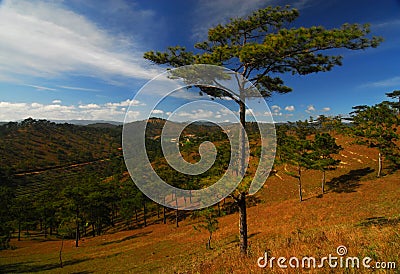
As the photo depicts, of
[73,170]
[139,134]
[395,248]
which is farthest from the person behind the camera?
[73,170]

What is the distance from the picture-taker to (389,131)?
38.7 metres

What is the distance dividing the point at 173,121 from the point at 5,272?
3664 centimetres

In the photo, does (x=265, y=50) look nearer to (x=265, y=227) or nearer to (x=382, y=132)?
(x=265, y=227)

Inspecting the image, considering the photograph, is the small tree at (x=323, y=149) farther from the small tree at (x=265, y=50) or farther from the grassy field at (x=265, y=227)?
the small tree at (x=265, y=50)

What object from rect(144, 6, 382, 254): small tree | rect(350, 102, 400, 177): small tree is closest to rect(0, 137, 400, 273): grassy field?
rect(350, 102, 400, 177): small tree

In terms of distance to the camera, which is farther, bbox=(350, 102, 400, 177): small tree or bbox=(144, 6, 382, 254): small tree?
bbox=(350, 102, 400, 177): small tree

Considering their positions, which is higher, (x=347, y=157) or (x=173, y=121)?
(x=173, y=121)

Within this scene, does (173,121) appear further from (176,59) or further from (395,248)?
(395,248)

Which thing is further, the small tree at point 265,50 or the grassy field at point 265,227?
the grassy field at point 265,227

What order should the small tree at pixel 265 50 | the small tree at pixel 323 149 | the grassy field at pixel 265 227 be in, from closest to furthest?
the small tree at pixel 265 50
the grassy field at pixel 265 227
the small tree at pixel 323 149

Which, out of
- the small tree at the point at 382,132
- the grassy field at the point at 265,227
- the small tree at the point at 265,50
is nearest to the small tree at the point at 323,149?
the grassy field at the point at 265,227

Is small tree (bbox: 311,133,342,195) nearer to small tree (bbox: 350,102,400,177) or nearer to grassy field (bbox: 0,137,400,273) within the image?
grassy field (bbox: 0,137,400,273)

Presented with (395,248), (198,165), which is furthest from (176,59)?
(395,248)

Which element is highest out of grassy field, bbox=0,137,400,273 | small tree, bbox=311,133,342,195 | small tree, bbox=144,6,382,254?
small tree, bbox=144,6,382,254
